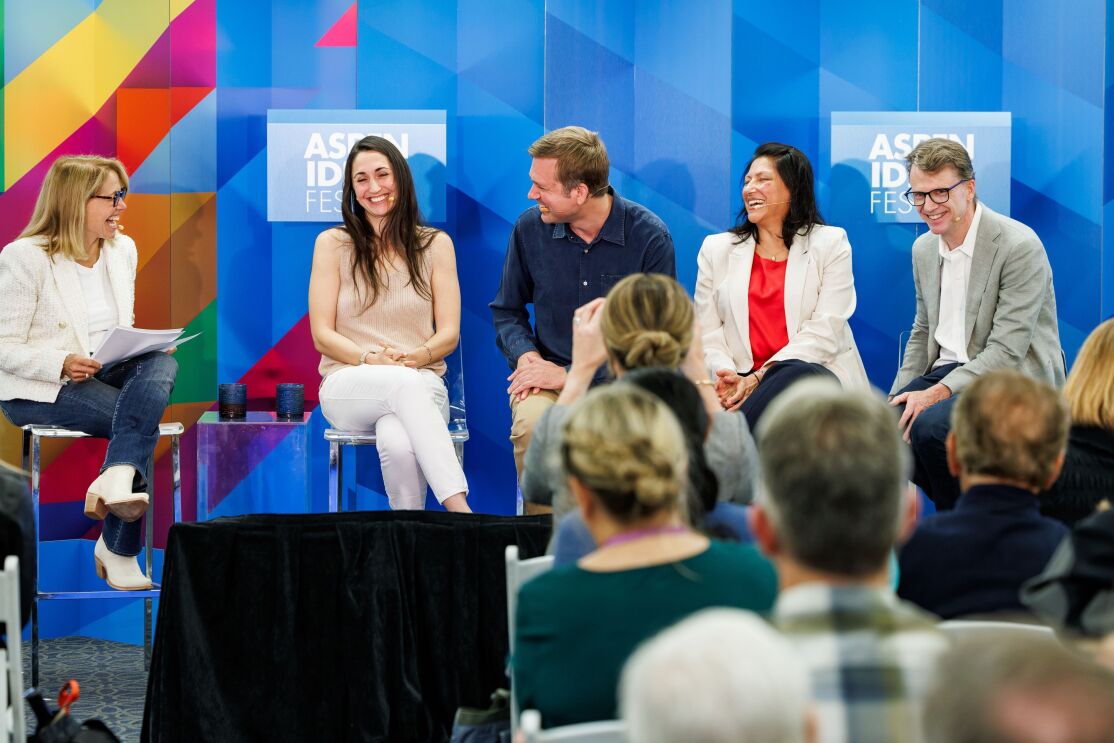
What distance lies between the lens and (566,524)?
215cm

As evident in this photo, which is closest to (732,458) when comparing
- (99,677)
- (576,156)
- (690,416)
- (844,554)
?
(690,416)

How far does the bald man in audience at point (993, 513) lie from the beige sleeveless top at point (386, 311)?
276cm

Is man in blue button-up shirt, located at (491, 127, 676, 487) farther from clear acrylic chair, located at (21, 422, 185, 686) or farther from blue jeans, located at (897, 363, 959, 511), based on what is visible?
clear acrylic chair, located at (21, 422, 185, 686)

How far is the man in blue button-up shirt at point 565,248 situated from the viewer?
4574mm

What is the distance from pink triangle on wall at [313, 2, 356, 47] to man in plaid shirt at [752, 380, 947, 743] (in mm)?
3886

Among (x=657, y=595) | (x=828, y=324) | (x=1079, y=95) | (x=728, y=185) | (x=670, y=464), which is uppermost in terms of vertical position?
(x=1079, y=95)

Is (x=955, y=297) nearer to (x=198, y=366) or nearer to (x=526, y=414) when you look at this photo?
(x=526, y=414)

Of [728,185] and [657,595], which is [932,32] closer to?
[728,185]

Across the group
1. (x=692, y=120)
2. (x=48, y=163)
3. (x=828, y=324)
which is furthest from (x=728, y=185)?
(x=48, y=163)

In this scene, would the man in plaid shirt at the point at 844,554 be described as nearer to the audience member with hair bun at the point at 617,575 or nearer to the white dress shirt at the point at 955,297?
the audience member with hair bun at the point at 617,575

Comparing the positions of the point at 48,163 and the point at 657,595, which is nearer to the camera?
the point at 657,595

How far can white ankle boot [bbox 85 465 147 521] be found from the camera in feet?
13.2

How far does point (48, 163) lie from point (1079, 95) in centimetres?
412

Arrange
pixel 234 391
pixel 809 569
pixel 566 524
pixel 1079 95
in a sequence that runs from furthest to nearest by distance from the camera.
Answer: pixel 1079 95, pixel 234 391, pixel 566 524, pixel 809 569
